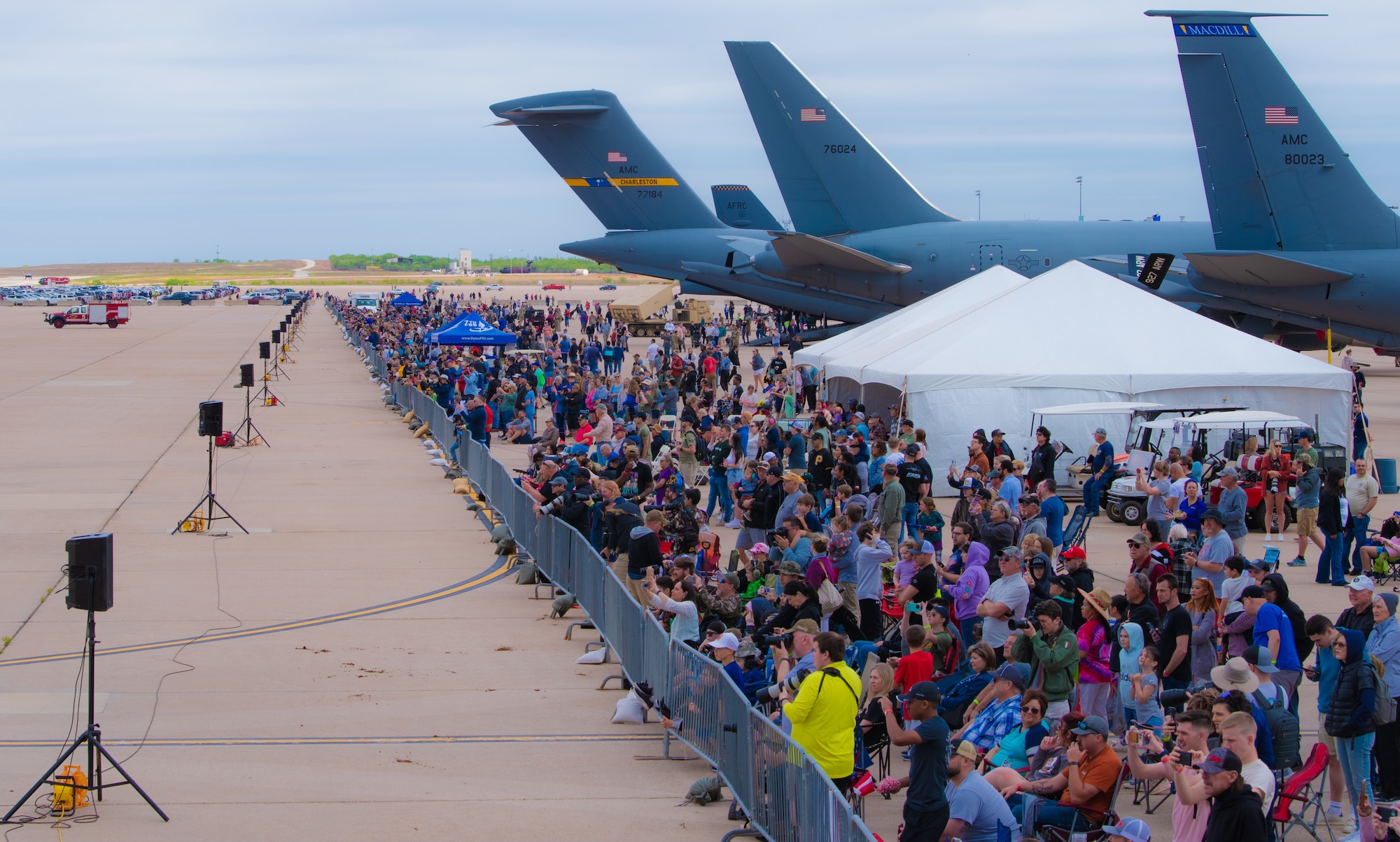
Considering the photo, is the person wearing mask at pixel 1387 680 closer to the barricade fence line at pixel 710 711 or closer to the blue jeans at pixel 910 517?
the barricade fence line at pixel 710 711

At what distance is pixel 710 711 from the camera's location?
877 cm

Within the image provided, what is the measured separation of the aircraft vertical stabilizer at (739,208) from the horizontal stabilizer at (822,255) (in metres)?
12.5

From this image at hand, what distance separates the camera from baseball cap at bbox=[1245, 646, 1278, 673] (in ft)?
25.1

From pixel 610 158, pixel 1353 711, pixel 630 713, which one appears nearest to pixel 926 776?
pixel 1353 711

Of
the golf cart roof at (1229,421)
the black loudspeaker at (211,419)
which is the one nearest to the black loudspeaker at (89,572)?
the black loudspeaker at (211,419)

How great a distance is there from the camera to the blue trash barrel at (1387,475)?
20.0 m

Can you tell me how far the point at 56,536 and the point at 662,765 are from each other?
1225cm

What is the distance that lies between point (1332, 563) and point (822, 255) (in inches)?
873

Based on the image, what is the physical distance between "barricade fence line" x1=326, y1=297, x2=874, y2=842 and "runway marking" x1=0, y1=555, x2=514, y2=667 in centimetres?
78

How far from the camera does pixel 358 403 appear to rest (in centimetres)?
3894

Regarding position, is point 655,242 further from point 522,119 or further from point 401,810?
point 401,810

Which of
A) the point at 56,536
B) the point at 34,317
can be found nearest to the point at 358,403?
the point at 56,536

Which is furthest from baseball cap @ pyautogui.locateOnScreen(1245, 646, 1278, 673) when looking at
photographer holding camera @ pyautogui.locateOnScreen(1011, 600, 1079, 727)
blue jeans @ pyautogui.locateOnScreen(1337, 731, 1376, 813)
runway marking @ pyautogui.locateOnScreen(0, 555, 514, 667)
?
runway marking @ pyautogui.locateOnScreen(0, 555, 514, 667)

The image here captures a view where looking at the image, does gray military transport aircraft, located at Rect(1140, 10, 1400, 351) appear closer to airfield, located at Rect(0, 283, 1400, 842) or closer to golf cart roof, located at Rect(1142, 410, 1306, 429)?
airfield, located at Rect(0, 283, 1400, 842)
